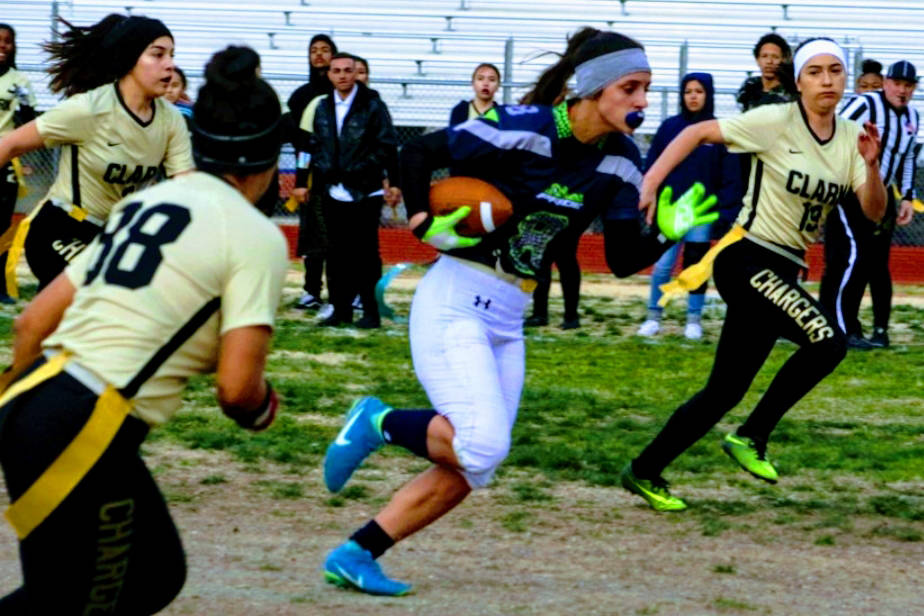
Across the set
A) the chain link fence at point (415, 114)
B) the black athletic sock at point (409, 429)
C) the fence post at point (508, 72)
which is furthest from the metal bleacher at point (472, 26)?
the black athletic sock at point (409, 429)

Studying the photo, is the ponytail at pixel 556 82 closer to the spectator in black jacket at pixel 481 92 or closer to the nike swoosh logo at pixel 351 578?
the nike swoosh logo at pixel 351 578

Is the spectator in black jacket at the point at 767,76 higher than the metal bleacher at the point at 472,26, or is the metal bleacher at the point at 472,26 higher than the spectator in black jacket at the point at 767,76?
the spectator in black jacket at the point at 767,76

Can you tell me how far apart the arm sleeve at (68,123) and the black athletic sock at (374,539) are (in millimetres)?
2889

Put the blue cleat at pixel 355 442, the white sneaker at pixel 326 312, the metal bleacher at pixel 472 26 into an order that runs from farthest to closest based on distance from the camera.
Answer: the metal bleacher at pixel 472 26 → the white sneaker at pixel 326 312 → the blue cleat at pixel 355 442

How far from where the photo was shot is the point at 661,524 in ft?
22.9

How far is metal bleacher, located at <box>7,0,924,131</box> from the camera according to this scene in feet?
75.8

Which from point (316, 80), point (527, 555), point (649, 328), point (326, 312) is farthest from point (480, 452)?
point (316, 80)

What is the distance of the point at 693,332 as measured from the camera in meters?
12.9

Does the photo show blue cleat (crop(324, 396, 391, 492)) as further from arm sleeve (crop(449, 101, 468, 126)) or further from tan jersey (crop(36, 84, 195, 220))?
arm sleeve (crop(449, 101, 468, 126))

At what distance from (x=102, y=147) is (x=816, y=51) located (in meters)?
3.22

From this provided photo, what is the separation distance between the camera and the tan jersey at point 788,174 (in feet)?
23.9

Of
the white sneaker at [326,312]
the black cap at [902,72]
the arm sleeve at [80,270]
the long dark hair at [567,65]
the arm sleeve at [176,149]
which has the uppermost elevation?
the long dark hair at [567,65]

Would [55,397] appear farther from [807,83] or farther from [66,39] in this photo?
[66,39]

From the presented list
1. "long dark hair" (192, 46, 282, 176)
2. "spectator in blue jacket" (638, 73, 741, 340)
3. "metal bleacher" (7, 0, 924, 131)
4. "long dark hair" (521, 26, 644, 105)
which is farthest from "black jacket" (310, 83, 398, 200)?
"metal bleacher" (7, 0, 924, 131)
